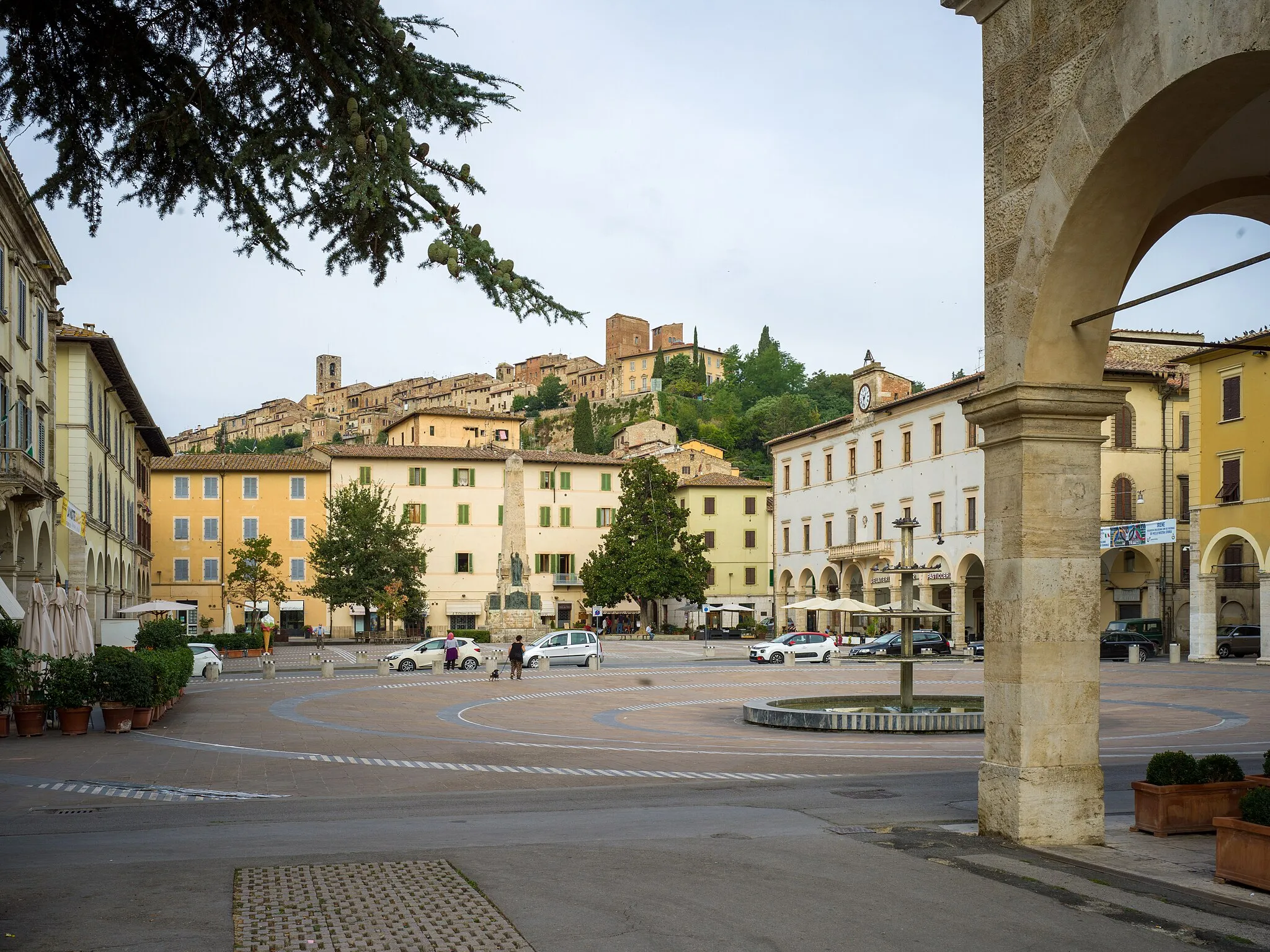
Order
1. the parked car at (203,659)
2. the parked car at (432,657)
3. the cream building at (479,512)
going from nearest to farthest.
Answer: the parked car at (203,659) → the parked car at (432,657) → the cream building at (479,512)

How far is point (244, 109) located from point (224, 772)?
35.7 ft

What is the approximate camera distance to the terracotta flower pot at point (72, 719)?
20297 millimetres

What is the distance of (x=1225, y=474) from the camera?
44.7 m

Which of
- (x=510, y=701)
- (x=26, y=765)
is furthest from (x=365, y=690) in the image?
(x=26, y=765)

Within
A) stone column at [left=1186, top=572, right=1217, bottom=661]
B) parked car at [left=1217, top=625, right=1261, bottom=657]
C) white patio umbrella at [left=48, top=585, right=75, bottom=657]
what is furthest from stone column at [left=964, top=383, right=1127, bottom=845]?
parked car at [left=1217, top=625, right=1261, bottom=657]

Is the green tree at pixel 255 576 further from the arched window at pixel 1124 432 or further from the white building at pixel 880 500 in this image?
the arched window at pixel 1124 432

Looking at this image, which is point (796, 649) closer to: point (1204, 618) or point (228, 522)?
point (1204, 618)

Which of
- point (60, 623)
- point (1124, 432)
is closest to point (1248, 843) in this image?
point (60, 623)

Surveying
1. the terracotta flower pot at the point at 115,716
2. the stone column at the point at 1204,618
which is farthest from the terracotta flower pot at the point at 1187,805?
the stone column at the point at 1204,618

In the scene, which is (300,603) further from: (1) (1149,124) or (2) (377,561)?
(1) (1149,124)

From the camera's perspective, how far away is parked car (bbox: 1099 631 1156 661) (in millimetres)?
47344

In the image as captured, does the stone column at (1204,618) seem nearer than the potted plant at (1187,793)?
No

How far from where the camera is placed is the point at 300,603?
72875mm

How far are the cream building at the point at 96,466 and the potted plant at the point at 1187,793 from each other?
30628mm
